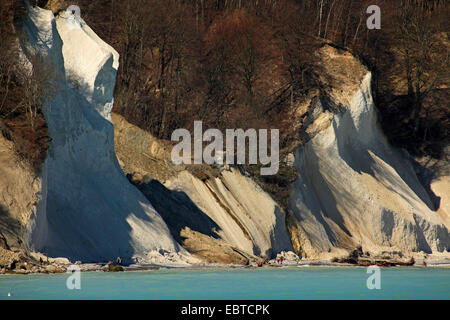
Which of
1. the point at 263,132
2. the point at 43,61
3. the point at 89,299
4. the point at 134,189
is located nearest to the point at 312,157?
the point at 263,132

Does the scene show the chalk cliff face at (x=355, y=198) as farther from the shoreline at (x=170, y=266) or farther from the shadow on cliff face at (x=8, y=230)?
the shadow on cliff face at (x=8, y=230)

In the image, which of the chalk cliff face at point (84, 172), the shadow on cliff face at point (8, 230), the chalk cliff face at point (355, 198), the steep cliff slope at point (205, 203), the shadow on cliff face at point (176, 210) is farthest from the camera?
the chalk cliff face at point (355, 198)

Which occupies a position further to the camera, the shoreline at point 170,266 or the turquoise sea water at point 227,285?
the shoreline at point 170,266

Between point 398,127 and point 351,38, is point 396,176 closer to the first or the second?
point 398,127

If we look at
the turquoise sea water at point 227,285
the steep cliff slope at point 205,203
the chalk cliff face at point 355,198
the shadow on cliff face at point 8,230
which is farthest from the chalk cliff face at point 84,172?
the chalk cliff face at point 355,198

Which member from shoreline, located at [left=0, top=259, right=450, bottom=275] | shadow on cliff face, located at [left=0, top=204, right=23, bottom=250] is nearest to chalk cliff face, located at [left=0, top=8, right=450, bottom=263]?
shadow on cliff face, located at [left=0, top=204, right=23, bottom=250]

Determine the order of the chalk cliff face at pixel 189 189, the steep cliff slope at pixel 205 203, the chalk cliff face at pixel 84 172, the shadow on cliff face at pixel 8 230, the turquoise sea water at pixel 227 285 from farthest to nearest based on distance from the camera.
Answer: the steep cliff slope at pixel 205 203
the chalk cliff face at pixel 189 189
the chalk cliff face at pixel 84 172
the shadow on cliff face at pixel 8 230
the turquoise sea water at pixel 227 285

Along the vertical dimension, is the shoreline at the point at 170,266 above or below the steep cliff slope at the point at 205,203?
below
